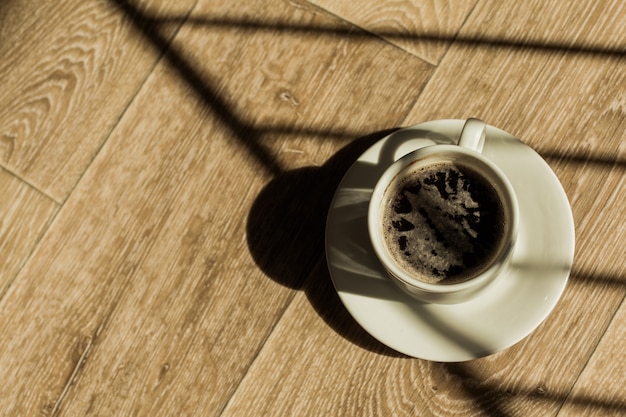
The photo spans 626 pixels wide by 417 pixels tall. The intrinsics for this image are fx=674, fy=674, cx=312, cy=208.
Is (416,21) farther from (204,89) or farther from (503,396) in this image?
(503,396)

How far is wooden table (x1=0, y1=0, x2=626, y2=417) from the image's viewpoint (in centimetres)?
89

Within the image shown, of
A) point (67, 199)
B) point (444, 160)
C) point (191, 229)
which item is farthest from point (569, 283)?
point (67, 199)

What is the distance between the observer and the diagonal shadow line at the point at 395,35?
3.05 ft

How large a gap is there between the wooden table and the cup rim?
17 cm

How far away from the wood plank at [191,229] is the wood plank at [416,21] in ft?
0.08

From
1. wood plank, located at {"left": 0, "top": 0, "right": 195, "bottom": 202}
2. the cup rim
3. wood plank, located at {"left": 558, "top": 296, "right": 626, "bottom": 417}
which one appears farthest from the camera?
wood plank, located at {"left": 0, "top": 0, "right": 195, "bottom": 202}

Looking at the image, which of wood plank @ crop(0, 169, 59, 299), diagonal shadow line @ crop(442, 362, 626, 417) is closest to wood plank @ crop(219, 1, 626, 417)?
diagonal shadow line @ crop(442, 362, 626, 417)

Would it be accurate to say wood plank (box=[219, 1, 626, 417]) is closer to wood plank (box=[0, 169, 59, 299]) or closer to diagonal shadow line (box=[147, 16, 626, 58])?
diagonal shadow line (box=[147, 16, 626, 58])

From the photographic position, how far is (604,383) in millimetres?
872

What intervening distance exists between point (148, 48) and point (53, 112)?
0.17 meters

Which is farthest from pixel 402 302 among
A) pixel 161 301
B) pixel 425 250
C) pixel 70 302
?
pixel 70 302

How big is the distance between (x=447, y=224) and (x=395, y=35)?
323 mm

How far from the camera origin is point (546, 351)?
88 cm

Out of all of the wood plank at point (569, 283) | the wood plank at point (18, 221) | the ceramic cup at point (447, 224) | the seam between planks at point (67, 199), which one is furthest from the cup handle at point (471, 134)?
the wood plank at point (18, 221)
